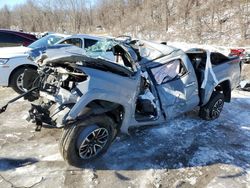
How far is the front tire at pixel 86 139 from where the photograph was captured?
4406mm

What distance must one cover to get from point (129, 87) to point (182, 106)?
1555 millimetres

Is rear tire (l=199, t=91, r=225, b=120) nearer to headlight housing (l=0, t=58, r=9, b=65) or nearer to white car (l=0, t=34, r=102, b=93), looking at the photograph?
white car (l=0, t=34, r=102, b=93)

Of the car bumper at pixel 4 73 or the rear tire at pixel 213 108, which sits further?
the car bumper at pixel 4 73

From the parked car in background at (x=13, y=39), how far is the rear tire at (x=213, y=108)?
6.12 metres

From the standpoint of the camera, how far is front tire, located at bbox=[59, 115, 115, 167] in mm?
4406

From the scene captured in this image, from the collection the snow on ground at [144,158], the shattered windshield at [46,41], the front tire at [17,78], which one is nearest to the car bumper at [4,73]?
the front tire at [17,78]

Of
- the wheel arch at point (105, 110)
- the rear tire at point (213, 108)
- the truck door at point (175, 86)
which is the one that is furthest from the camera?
the rear tire at point (213, 108)

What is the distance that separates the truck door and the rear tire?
2.07 feet

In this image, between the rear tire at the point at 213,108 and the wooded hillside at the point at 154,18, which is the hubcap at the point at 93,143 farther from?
the wooded hillside at the point at 154,18

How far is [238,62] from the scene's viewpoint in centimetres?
753

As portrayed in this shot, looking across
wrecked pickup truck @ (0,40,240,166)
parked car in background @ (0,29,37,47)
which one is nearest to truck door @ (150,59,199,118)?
wrecked pickup truck @ (0,40,240,166)

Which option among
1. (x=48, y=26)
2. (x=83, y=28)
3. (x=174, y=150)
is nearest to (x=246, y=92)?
(x=174, y=150)

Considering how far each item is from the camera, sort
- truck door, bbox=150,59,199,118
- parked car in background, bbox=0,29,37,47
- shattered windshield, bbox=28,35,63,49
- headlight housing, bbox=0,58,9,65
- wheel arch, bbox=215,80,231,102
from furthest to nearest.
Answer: parked car in background, bbox=0,29,37,47
shattered windshield, bbox=28,35,63,49
headlight housing, bbox=0,58,9,65
wheel arch, bbox=215,80,231,102
truck door, bbox=150,59,199,118

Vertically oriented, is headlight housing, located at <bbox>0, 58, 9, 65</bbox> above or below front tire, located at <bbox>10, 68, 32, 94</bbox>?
above
